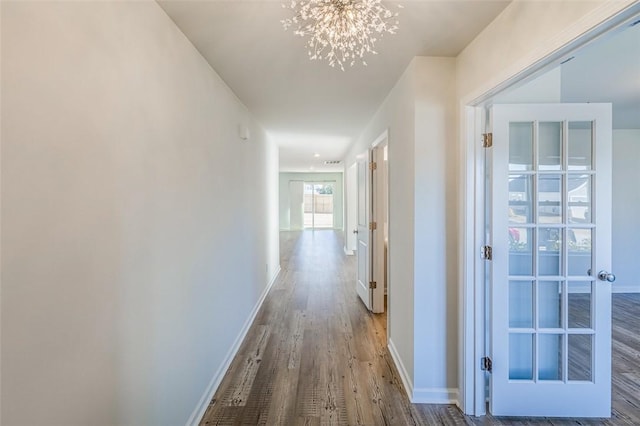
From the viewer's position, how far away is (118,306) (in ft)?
3.76

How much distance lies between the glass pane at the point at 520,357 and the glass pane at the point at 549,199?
0.80 metres

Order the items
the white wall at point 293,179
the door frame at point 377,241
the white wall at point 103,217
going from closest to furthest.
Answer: the white wall at point 103,217, the door frame at point 377,241, the white wall at point 293,179

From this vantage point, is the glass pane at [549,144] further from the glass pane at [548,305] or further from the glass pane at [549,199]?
the glass pane at [548,305]

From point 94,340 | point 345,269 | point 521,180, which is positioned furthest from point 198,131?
point 345,269

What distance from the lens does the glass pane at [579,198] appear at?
6.03 ft

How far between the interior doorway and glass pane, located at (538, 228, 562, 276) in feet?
34.2

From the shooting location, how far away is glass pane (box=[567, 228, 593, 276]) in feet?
6.05

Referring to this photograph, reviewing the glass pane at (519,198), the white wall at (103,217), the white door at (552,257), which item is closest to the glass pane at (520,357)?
the white door at (552,257)

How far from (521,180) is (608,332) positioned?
1.09 meters

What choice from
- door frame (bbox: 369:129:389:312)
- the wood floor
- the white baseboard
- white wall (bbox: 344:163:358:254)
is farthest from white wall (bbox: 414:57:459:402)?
white wall (bbox: 344:163:358:254)

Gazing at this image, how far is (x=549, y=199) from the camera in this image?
6.18 feet

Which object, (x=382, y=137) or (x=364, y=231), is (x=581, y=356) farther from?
(x=364, y=231)

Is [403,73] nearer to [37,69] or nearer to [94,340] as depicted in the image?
[37,69]

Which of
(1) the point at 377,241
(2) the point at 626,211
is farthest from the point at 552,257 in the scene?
(2) the point at 626,211
